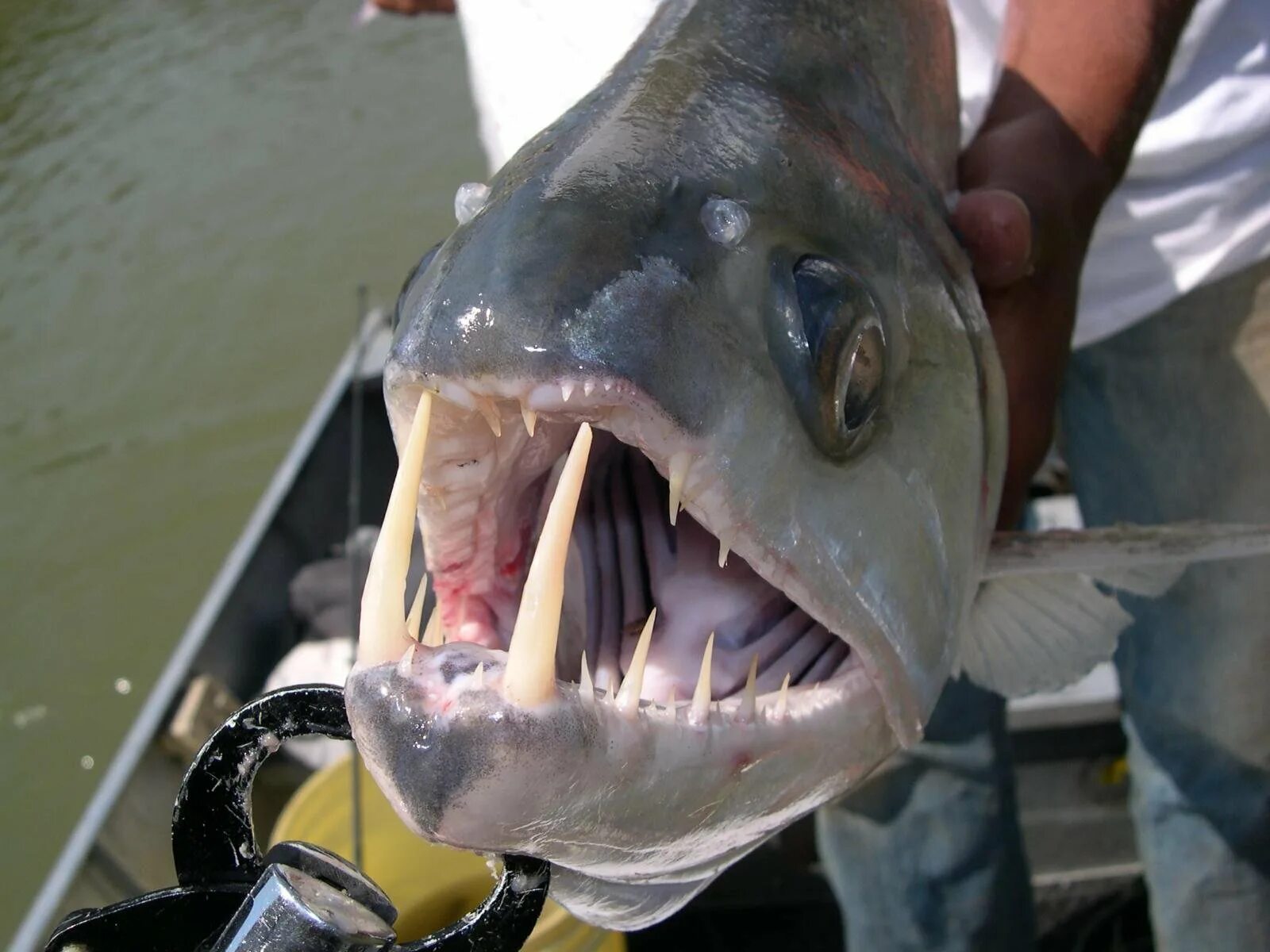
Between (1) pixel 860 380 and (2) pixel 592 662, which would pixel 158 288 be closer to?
(2) pixel 592 662

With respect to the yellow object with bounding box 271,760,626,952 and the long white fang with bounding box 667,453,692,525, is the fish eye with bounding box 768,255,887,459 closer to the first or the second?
the long white fang with bounding box 667,453,692,525

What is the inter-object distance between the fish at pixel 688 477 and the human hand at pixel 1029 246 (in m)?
0.07

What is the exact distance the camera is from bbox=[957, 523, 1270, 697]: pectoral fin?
1423 millimetres

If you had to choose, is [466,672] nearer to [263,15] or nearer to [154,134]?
[154,134]

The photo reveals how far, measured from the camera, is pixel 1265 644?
80.0 inches

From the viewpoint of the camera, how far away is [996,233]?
141 cm

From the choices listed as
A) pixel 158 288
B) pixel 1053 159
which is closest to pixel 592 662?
pixel 1053 159

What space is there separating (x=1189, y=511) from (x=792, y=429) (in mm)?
1420

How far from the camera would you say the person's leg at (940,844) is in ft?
7.66

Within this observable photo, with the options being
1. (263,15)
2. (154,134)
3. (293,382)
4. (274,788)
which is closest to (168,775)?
(274,788)

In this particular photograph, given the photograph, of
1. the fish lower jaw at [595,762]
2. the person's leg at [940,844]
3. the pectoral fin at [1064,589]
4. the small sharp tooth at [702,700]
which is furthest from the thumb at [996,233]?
the person's leg at [940,844]

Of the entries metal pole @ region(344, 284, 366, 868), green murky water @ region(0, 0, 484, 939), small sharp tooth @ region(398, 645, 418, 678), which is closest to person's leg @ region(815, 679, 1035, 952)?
metal pole @ region(344, 284, 366, 868)

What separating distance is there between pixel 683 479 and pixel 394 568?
0.92 feet

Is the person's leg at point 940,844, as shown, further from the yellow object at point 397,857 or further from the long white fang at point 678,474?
the long white fang at point 678,474
